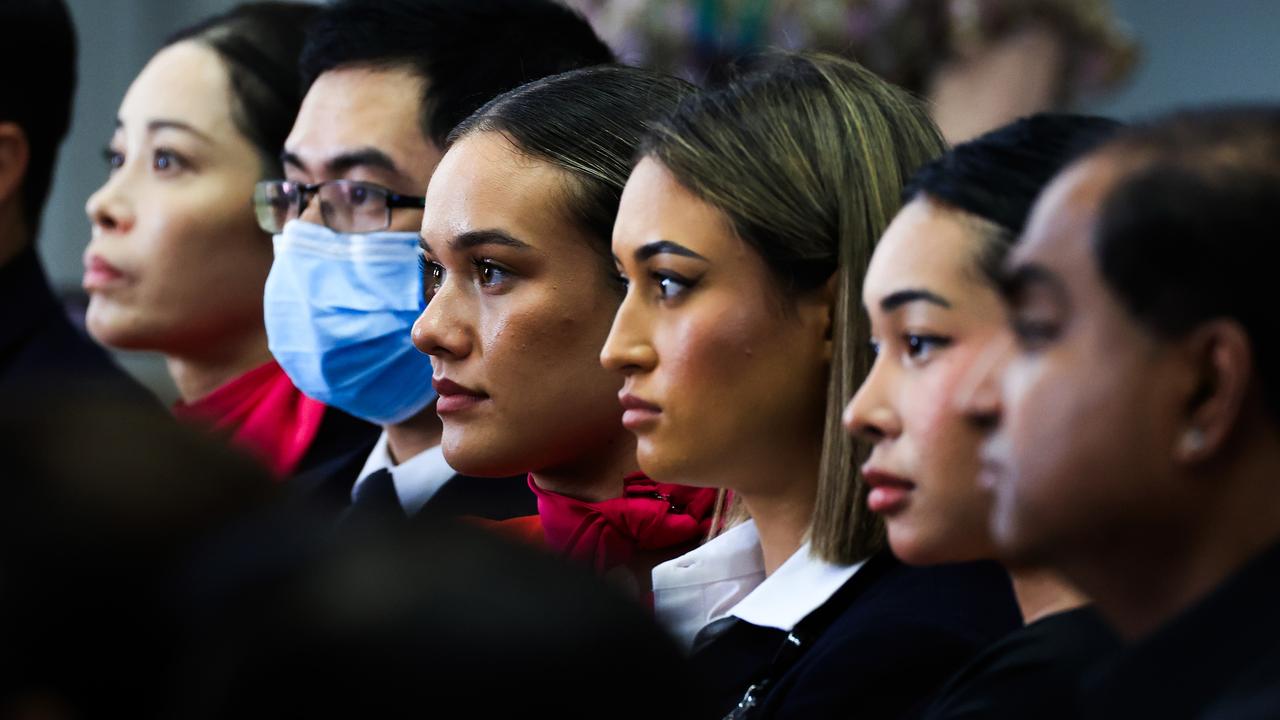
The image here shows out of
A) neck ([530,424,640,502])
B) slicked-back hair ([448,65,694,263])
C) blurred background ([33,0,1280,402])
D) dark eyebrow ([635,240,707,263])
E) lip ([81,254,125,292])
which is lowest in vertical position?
neck ([530,424,640,502])

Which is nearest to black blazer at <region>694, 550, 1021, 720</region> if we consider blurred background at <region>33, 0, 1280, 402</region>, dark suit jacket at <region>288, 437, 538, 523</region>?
dark suit jacket at <region>288, 437, 538, 523</region>

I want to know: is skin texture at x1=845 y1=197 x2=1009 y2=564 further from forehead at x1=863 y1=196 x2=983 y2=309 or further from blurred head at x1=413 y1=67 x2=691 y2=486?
blurred head at x1=413 y1=67 x2=691 y2=486

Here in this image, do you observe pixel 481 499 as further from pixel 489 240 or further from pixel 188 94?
pixel 188 94

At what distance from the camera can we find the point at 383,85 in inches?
133

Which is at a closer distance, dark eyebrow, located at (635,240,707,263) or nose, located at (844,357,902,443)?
nose, located at (844,357,902,443)

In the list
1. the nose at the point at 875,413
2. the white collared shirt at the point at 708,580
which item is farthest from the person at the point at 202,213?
the nose at the point at 875,413

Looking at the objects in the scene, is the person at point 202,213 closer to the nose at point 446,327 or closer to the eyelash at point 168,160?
the eyelash at point 168,160

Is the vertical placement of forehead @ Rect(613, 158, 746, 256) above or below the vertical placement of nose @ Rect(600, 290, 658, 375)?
above

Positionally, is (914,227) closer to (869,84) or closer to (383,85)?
(869,84)

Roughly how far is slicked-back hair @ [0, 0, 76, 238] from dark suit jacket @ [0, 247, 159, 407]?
0.66 feet

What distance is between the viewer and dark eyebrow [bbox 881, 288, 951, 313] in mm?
1996

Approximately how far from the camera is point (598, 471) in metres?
2.94

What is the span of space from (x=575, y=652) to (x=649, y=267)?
1.46m

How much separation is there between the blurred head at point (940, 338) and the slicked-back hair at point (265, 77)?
2.18 metres
